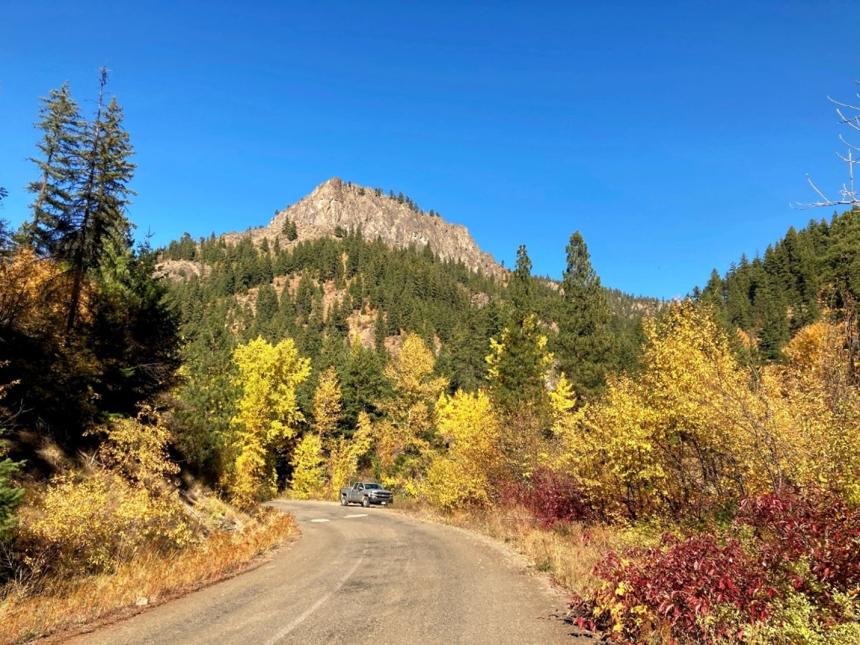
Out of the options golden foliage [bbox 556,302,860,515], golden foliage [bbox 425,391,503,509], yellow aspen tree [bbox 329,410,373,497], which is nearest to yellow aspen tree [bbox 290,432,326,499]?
yellow aspen tree [bbox 329,410,373,497]

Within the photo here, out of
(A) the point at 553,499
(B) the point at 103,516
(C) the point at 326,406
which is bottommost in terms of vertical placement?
(A) the point at 553,499

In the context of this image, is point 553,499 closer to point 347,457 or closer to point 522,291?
point 522,291

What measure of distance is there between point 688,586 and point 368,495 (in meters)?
33.5

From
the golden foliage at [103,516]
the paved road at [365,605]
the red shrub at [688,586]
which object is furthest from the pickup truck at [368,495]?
the red shrub at [688,586]

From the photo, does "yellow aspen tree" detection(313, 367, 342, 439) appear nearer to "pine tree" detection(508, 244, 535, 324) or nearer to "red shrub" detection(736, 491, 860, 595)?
"pine tree" detection(508, 244, 535, 324)

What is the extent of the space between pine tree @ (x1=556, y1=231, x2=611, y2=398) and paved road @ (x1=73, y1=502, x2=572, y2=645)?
24.9 meters

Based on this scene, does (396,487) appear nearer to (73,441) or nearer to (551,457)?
(551,457)

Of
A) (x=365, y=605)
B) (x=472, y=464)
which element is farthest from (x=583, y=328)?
(x=365, y=605)

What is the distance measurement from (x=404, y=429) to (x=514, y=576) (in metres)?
28.7

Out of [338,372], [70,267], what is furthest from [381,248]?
[70,267]

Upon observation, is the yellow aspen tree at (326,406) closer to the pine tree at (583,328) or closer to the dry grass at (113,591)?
the pine tree at (583,328)

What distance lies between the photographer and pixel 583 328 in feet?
129

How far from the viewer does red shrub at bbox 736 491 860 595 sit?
5.52 metres

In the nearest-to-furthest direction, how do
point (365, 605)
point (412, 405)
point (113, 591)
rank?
point (365, 605)
point (113, 591)
point (412, 405)
